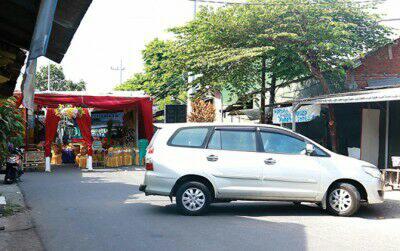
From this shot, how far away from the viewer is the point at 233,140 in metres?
9.24

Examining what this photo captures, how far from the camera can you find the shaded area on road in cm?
671

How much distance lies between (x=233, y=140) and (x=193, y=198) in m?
1.46

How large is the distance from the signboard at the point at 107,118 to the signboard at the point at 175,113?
5022 millimetres

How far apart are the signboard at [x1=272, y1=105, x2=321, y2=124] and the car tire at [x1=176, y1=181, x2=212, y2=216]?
26.9 feet

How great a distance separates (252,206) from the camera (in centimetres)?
1034

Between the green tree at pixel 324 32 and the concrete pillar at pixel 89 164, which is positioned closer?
the green tree at pixel 324 32

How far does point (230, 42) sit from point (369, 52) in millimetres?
5499

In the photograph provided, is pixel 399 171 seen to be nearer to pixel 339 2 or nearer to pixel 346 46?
pixel 346 46

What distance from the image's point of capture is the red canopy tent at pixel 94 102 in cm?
1953

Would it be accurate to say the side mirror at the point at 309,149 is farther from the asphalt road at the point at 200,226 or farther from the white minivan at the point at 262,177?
the asphalt road at the point at 200,226

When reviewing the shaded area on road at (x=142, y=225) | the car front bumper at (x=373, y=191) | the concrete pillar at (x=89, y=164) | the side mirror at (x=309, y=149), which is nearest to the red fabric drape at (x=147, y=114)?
the concrete pillar at (x=89, y=164)

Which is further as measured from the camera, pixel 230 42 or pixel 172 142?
pixel 230 42

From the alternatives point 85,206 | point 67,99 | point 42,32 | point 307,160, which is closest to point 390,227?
point 307,160

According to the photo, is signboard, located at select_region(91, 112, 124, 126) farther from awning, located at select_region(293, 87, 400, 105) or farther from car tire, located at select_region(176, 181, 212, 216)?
car tire, located at select_region(176, 181, 212, 216)
